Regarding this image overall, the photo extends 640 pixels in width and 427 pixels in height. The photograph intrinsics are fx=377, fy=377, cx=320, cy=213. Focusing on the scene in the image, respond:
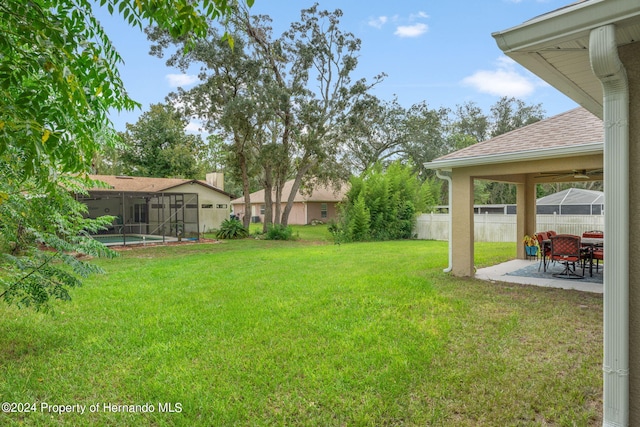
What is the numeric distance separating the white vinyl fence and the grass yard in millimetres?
7254

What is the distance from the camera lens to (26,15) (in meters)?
1.83

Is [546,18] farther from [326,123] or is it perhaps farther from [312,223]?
[312,223]

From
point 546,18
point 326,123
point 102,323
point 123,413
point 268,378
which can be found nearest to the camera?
point 546,18

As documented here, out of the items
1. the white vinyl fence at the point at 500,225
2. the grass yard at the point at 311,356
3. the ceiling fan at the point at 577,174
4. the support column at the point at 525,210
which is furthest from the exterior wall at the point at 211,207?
the ceiling fan at the point at 577,174

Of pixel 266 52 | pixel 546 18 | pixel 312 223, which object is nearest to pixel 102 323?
pixel 546 18

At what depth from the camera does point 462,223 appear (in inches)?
332

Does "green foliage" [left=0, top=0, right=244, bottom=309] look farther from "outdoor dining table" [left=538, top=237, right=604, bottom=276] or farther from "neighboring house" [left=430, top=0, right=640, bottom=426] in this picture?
"outdoor dining table" [left=538, top=237, right=604, bottom=276]

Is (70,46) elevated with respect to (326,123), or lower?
lower

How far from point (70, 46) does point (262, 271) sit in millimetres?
7825

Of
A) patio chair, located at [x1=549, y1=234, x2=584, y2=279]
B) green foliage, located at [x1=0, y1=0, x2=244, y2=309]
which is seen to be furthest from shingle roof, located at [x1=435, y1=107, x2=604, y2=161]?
green foliage, located at [x1=0, y1=0, x2=244, y2=309]

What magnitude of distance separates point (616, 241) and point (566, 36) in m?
1.27

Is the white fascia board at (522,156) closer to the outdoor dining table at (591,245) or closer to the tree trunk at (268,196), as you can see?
the outdoor dining table at (591,245)

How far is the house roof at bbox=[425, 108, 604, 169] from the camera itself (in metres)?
6.86

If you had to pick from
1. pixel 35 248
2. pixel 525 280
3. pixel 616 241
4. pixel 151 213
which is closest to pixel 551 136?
pixel 525 280
